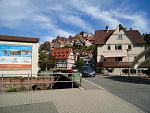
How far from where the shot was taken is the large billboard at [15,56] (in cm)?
2367

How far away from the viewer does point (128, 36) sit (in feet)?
174

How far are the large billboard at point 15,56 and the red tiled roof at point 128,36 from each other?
31212mm

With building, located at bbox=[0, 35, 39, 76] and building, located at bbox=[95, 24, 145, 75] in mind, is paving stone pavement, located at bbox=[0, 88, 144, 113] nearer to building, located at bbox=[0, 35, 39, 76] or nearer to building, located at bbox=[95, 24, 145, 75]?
building, located at bbox=[0, 35, 39, 76]

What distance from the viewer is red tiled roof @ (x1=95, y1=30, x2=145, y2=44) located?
173ft

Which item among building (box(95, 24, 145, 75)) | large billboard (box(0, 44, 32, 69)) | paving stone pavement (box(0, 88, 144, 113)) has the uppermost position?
building (box(95, 24, 145, 75))

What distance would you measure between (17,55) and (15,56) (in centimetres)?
23

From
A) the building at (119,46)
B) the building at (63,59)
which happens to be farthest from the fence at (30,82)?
the building at (63,59)

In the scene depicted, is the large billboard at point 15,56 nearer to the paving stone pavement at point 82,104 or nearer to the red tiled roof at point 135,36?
the paving stone pavement at point 82,104

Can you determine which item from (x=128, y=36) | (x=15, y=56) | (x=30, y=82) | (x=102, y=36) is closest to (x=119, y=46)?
(x=128, y=36)

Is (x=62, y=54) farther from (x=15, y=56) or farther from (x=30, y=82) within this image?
(x=30, y=82)

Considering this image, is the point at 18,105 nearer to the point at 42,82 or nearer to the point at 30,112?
the point at 30,112

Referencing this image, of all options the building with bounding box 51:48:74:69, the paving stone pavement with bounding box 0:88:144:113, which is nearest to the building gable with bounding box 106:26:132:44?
the building with bounding box 51:48:74:69

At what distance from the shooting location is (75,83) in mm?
20453

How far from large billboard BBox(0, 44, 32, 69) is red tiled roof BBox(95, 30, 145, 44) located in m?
31.2
